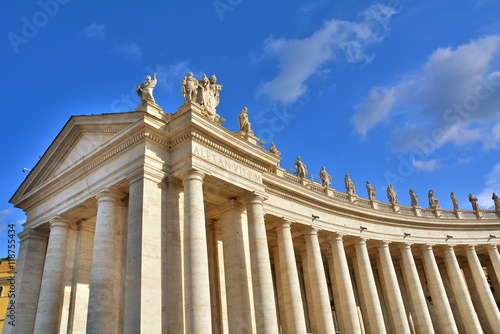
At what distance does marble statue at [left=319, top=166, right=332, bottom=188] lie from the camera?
45781 mm

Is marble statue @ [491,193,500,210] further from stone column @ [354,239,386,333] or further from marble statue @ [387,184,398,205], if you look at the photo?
stone column @ [354,239,386,333]

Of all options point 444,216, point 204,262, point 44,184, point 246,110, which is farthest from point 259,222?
point 444,216

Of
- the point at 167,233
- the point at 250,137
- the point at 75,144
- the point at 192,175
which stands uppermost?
the point at 250,137

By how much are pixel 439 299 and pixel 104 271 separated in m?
40.3

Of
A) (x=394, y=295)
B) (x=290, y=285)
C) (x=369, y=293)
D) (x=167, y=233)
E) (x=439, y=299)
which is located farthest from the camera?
(x=439, y=299)

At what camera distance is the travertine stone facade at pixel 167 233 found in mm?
23672

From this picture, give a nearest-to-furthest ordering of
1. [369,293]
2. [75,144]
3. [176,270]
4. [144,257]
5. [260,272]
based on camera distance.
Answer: [144,257] → [176,270] → [260,272] → [75,144] → [369,293]

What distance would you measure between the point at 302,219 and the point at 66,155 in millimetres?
21404

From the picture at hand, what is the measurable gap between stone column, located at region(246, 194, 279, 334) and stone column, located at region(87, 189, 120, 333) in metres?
8.99

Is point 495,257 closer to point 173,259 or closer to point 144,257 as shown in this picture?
point 173,259

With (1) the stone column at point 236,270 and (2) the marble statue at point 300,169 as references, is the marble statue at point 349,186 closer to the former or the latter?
(2) the marble statue at point 300,169

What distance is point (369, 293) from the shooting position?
42094 millimetres

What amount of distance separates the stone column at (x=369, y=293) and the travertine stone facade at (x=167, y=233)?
0.13 metres

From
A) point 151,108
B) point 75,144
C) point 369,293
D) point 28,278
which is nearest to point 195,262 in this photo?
point 151,108
